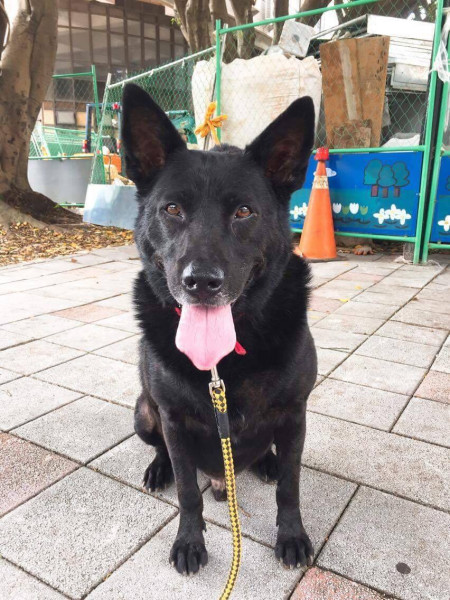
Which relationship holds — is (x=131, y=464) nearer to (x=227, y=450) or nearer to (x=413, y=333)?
(x=227, y=450)

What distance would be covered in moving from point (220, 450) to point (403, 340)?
7.63ft

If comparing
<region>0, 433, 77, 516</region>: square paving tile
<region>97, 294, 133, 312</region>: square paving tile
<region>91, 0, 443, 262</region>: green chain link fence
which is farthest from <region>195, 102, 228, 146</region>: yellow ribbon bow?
<region>0, 433, 77, 516</region>: square paving tile

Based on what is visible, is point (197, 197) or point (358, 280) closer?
point (197, 197)

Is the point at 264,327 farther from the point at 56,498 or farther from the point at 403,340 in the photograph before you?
the point at 403,340

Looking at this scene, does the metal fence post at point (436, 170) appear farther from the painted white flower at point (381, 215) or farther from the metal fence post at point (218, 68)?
the metal fence post at point (218, 68)

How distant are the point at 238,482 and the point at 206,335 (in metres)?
0.93

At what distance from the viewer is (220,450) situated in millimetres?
1720

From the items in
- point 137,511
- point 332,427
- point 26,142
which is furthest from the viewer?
point 26,142

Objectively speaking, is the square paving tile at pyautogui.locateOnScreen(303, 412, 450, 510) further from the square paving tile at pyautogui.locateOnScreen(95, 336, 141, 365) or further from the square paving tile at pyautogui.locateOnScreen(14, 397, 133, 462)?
the square paving tile at pyautogui.locateOnScreen(95, 336, 141, 365)

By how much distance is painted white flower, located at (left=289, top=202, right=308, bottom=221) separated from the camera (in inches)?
268

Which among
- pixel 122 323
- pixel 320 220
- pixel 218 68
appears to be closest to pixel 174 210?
pixel 122 323

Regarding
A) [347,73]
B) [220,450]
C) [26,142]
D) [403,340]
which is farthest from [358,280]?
[26,142]

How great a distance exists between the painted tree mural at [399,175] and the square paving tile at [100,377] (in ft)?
14.4

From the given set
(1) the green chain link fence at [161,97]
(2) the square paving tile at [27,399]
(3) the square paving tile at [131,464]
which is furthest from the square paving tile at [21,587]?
(1) the green chain link fence at [161,97]
